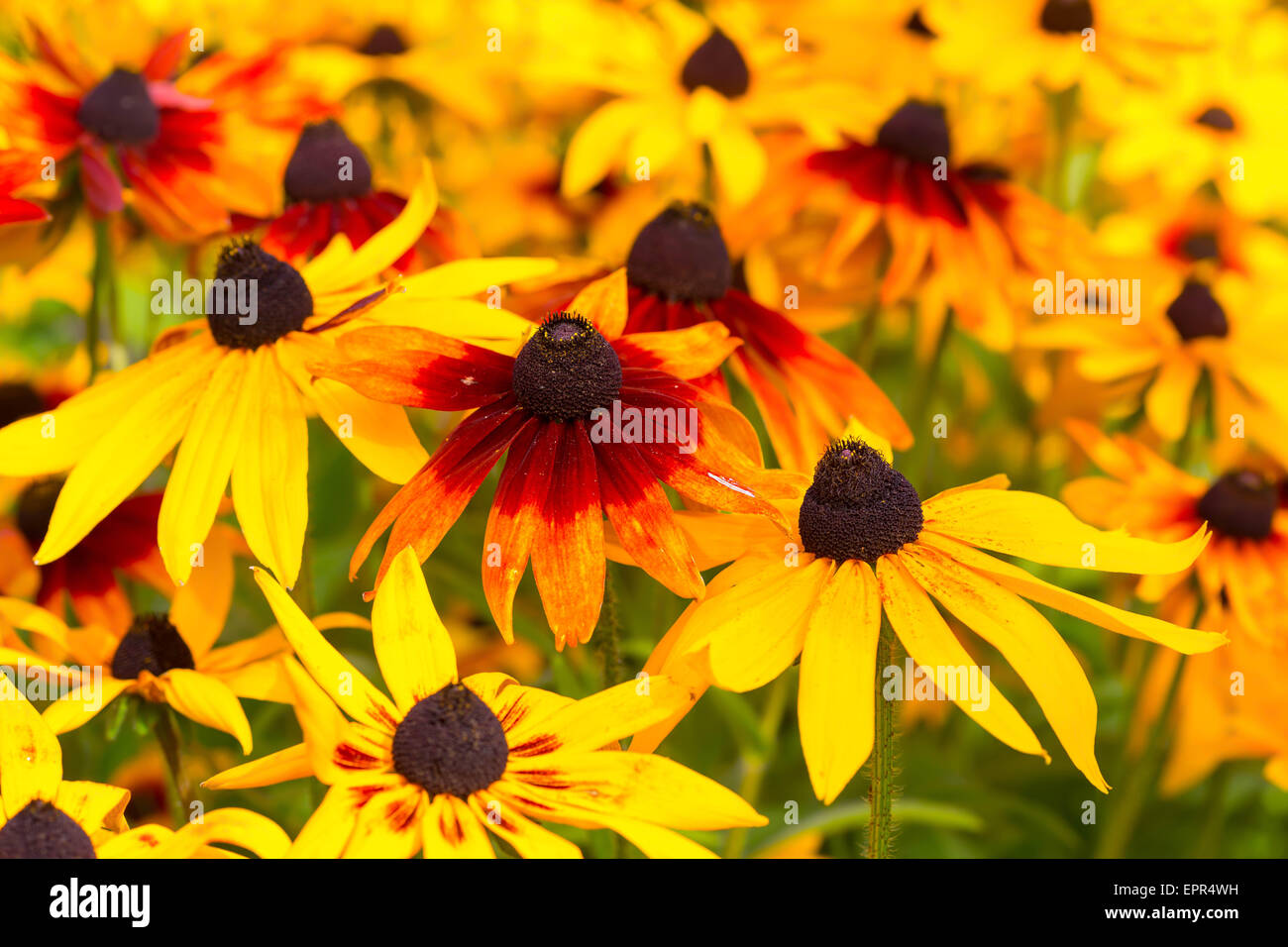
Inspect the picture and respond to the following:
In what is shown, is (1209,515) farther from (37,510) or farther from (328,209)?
(37,510)

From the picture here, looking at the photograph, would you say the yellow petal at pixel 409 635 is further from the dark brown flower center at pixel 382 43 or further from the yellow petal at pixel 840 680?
the dark brown flower center at pixel 382 43

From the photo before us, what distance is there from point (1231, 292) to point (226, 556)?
1.07 metres

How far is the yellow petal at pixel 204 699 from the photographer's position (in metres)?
0.73

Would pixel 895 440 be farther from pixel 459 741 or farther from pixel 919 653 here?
pixel 459 741

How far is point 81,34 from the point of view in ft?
5.98

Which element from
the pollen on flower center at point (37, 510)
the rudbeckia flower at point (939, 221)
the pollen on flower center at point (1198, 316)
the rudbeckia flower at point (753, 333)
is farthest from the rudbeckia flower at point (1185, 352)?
the pollen on flower center at point (37, 510)

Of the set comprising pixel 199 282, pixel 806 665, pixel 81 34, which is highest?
pixel 81 34

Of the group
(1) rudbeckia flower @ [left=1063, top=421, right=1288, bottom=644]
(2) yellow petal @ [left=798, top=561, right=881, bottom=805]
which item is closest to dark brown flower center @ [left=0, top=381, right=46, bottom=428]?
(2) yellow petal @ [left=798, top=561, right=881, bottom=805]

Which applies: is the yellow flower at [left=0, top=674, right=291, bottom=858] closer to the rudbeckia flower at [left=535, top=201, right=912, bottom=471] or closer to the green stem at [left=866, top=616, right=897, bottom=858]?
the green stem at [left=866, top=616, right=897, bottom=858]

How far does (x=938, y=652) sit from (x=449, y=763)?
0.23 m

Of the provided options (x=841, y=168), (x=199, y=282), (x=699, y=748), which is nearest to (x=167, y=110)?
(x=199, y=282)

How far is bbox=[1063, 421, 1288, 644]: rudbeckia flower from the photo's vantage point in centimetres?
101

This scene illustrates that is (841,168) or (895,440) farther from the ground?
(841,168)

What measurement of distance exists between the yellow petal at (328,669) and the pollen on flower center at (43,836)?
118 mm
